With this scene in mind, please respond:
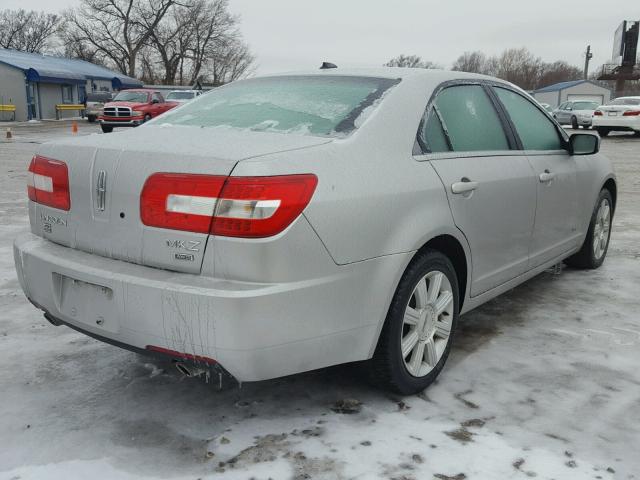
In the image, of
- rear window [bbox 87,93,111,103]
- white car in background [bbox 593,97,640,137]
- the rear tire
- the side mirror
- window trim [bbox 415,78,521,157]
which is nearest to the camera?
window trim [bbox 415,78,521,157]

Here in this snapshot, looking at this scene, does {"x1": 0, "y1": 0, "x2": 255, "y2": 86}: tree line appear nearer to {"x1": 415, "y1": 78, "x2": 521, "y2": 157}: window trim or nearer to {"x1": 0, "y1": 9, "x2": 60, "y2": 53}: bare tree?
{"x1": 0, "y1": 9, "x2": 60, "y2": 53}: bare tree

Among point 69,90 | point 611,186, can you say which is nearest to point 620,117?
point 611,186

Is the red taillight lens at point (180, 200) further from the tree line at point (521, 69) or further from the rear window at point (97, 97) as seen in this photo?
the tree line at point (521, 69)

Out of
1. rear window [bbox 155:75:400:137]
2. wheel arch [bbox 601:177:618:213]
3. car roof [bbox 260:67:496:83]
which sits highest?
car roof [bbox 260:67:496:83]

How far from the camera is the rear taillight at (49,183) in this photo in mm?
2748

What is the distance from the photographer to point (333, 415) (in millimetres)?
2811

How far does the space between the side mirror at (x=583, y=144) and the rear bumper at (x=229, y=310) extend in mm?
2238

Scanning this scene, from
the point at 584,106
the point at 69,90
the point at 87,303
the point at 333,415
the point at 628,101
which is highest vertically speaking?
the point at 69,90

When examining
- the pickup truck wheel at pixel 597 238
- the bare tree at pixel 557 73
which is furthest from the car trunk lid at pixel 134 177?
the bare tree at pixel 557 73

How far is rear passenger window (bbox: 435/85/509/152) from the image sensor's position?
327 centimetres

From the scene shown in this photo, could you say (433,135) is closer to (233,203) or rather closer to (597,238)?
(233,203)

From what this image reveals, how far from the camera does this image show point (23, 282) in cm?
295

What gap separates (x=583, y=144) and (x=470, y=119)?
4.26 feet

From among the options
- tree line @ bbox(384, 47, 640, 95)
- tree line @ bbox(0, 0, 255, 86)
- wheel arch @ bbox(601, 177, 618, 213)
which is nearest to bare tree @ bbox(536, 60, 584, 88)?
tree line @ bbox(384, 47, 640, 95)
